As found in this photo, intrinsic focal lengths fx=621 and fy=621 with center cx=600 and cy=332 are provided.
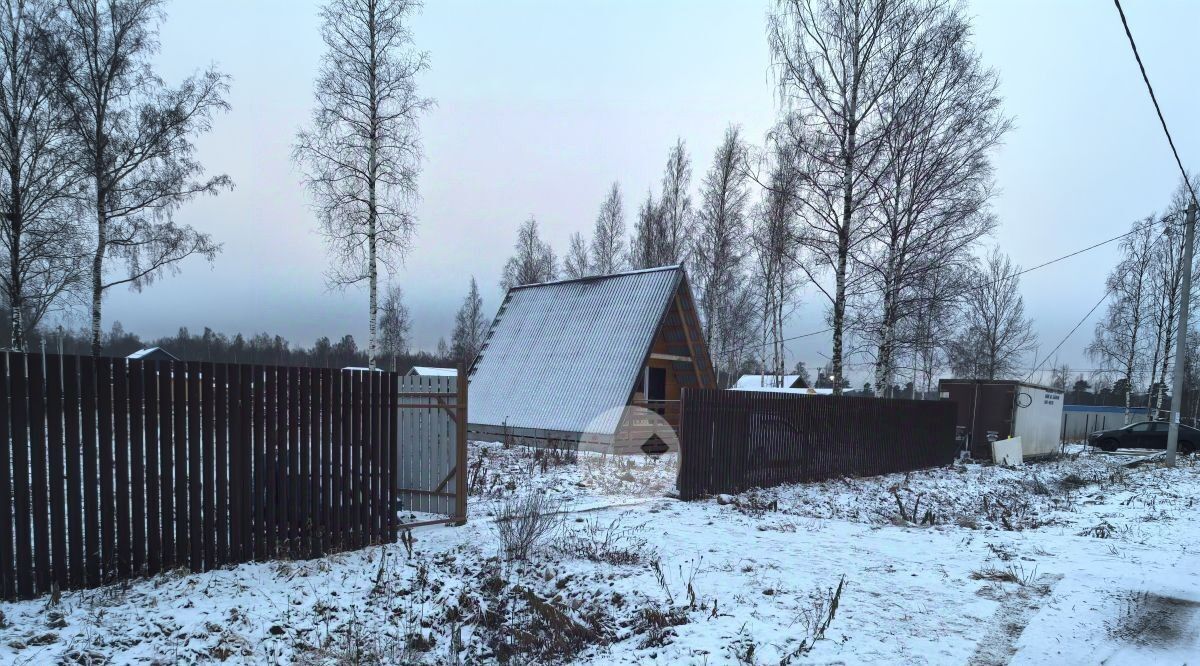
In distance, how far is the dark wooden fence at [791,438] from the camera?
32.2ft

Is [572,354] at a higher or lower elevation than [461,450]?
higher

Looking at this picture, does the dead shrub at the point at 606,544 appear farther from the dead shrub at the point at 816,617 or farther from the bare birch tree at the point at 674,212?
the bare birch tree at the point at 674,212

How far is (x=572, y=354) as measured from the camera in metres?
15.9

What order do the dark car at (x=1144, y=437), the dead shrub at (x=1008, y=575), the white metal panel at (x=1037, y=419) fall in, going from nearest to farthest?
the dead shrub at (x=1008, y=575) < the white metal panel at (x=1037, y=419) < the dark car at (x=1144, y=437)

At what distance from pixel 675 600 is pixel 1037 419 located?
20265mm

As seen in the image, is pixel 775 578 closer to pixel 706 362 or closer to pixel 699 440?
pixel 699 440

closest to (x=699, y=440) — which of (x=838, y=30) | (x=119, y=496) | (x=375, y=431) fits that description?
(x=375, y=431)

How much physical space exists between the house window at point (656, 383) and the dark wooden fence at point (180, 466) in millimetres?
10302

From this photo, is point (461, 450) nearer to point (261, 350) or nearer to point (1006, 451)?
point (1006, 451)

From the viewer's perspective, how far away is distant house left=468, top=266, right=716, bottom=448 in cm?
1425

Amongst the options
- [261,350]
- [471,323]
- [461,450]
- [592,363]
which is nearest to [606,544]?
[461,450]

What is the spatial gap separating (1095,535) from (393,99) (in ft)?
57.6

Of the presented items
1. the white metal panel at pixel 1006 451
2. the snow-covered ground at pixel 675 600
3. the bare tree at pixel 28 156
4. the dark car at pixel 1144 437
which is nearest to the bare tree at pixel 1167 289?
the dark car at pixel 1144 437

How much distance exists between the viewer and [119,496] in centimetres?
464
